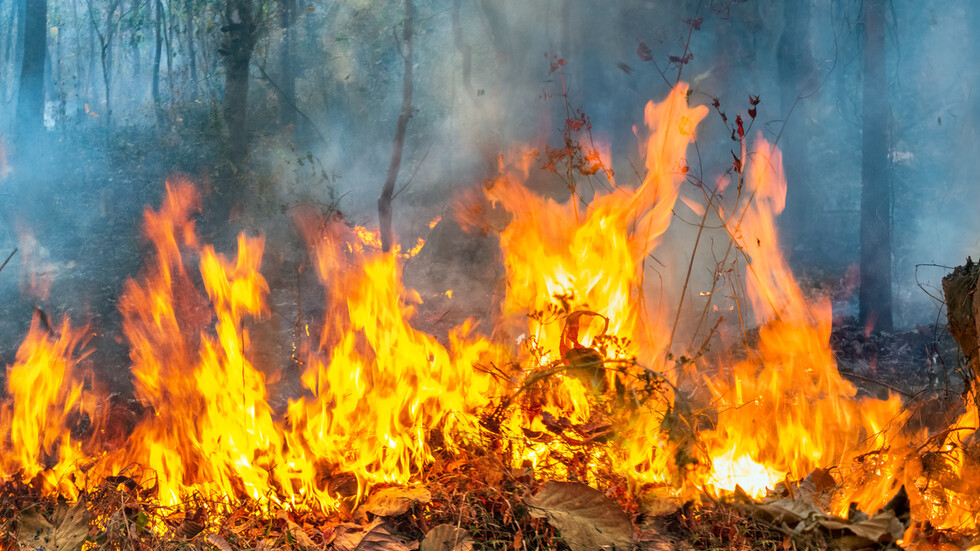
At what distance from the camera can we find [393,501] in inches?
119

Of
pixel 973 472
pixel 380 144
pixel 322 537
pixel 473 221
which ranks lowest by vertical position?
pixel 322 537

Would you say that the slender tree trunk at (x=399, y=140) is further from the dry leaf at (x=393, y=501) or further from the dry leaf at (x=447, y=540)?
the dry leaf at (x=447, y=540)

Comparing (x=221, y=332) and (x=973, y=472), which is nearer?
(x=973, y=472)

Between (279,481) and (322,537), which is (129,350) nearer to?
(279,481)

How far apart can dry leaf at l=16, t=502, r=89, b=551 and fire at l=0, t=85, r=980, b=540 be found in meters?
0.45

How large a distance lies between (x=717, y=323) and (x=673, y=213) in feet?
3.14

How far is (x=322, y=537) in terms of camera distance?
2.98 meters

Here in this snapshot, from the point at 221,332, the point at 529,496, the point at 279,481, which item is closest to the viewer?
the point at 529,496

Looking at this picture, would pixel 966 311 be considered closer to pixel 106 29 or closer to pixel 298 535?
pixel 298 535

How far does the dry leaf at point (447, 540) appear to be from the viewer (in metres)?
2.75

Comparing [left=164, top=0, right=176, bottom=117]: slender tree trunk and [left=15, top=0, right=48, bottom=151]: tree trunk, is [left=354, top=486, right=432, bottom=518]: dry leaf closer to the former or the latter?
[left=164, top=0, right=176, bottom=117]: slender tree trunk

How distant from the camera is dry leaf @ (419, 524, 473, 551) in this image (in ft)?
9.02

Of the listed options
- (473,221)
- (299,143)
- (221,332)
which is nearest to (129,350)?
(221,332)

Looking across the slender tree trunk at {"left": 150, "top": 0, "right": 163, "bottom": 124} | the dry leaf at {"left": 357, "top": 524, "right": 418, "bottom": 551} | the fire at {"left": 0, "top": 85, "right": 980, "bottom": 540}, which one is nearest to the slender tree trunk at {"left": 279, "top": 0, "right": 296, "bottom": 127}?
the fire at {"left": 0, "top": 85, "right": 980, "bottom": 540}
